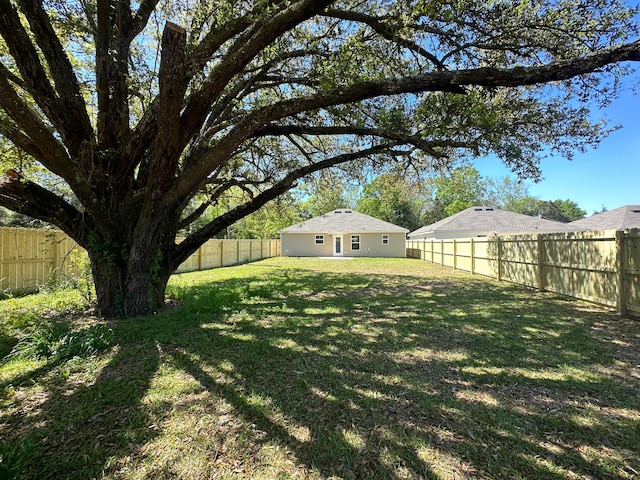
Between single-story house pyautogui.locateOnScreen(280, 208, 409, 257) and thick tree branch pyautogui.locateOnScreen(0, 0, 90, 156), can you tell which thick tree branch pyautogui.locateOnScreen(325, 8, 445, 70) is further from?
single-story house pyautogui.locateOnScreen(280, 208, 409, 257)

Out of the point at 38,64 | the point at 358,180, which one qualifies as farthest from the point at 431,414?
the point at 358,180

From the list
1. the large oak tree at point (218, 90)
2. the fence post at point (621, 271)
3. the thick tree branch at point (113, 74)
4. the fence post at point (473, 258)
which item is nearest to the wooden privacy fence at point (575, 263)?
the fence post at point (621, 271)

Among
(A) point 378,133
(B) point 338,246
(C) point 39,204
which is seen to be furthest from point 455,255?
(C) point 39,204

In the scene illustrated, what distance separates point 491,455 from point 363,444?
836 mm

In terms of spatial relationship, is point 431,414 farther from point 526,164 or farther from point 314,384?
point 526,164

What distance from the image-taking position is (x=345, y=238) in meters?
27.3

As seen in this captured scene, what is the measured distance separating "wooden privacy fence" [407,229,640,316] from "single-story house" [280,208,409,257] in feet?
45.3

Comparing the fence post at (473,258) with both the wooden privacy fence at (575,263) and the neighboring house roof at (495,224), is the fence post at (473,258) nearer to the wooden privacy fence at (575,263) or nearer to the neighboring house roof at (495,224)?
the wooden privacy fence at (575,263)

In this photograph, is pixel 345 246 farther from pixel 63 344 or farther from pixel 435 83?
pixel 63 344

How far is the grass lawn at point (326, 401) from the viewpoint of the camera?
2.02 meters

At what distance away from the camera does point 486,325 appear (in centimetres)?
523

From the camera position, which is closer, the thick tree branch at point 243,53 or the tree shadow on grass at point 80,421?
the tree shadow on grass at point 80,421

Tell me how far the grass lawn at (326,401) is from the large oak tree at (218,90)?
1.89m

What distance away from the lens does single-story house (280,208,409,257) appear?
26.5 metres
